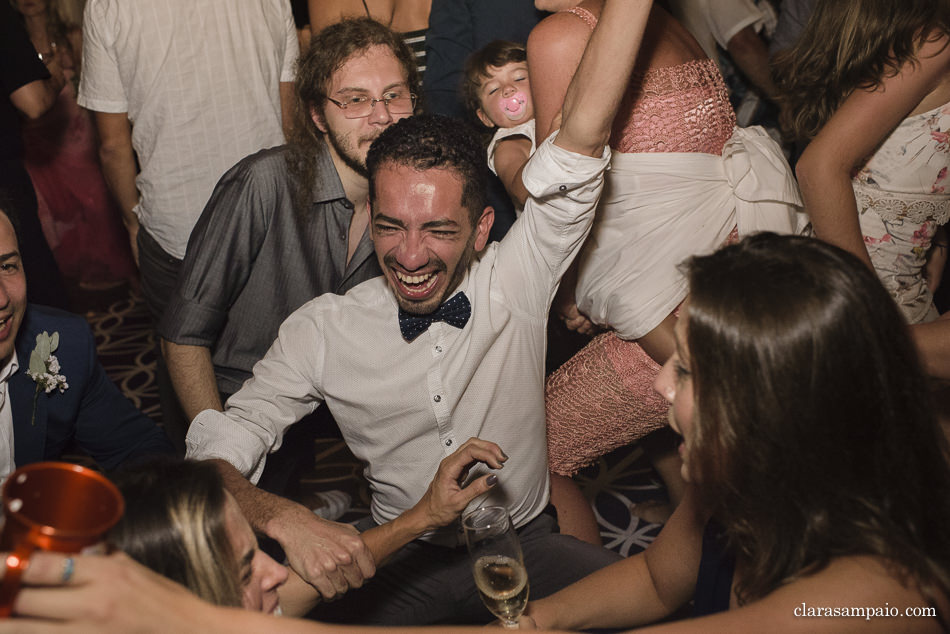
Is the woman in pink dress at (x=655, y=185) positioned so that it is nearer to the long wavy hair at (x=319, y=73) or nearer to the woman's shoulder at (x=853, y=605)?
the long wavy hair at (x=319, y=73)

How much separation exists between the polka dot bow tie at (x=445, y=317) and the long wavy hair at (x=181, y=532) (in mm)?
742

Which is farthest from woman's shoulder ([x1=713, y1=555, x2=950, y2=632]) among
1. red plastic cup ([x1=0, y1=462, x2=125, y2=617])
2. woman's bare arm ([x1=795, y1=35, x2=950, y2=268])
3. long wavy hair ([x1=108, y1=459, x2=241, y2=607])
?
woman's bare arm ([x1=795, y1=35, x2=950, y2=268])

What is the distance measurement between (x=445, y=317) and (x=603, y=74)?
660 mm

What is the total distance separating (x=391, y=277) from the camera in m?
1.91

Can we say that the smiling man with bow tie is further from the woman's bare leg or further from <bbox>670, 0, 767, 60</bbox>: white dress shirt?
<bbox>670, 0, 767, 60</bbox>: white dress shirt

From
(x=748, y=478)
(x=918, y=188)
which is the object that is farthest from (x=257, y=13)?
(x=748, y=478)

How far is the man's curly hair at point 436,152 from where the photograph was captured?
1873mm

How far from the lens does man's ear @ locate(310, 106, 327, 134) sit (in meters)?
2.37

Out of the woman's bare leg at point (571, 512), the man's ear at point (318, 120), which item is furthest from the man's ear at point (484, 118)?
the woman's bare leg at point (571, 512)

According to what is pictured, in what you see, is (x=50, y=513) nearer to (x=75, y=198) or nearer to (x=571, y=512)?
(x=571, y=512)

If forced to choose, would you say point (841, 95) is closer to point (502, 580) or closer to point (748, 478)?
point (748, 478)

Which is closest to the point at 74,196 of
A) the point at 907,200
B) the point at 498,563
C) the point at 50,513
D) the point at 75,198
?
the point at 75,198

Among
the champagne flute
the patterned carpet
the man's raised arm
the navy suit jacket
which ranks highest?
the man's raised arm

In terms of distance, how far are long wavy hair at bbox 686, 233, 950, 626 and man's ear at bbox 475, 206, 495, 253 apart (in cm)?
81
